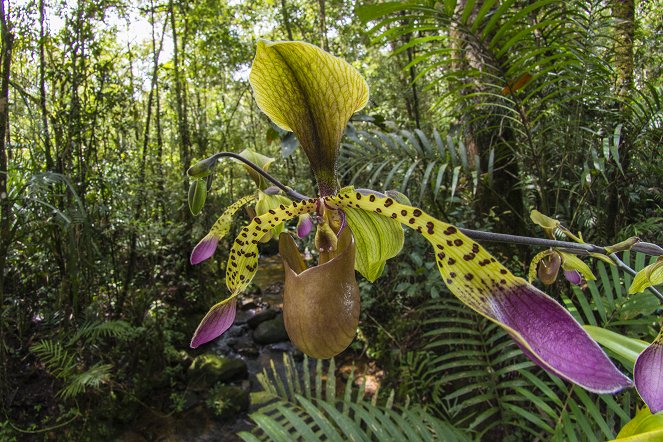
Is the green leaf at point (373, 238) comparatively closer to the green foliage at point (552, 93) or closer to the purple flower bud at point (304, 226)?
the purple flower bud at point (304, 226)

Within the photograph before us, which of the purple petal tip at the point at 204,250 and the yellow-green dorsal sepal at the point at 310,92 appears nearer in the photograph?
the yellow-green dorsal sepal at the point at 310,92

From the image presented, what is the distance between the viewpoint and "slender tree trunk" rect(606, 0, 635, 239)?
1.79m

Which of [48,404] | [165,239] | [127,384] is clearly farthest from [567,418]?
[165,239]

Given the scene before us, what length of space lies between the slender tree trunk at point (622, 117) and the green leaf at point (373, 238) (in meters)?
1.59

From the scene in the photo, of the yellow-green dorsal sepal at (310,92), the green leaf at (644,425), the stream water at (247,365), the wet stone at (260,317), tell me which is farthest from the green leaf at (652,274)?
the wet stone at (260,317)

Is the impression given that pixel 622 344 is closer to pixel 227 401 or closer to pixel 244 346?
pixel 227 401

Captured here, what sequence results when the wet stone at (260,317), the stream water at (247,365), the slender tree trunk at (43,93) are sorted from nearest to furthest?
the slender tree trunk at (43,93), the stream water at (247,365), the wet stone at (260,317)

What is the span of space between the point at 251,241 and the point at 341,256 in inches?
7.2

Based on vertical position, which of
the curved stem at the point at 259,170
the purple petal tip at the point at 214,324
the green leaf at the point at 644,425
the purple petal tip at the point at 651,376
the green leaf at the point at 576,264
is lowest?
the green leaf at the point at 644,425

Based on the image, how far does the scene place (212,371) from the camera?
9.11 ft

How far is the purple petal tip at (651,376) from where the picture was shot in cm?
44

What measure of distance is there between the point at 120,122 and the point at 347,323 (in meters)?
3.02

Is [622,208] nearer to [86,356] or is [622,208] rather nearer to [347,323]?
[347,323]

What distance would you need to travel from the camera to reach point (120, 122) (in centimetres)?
291
